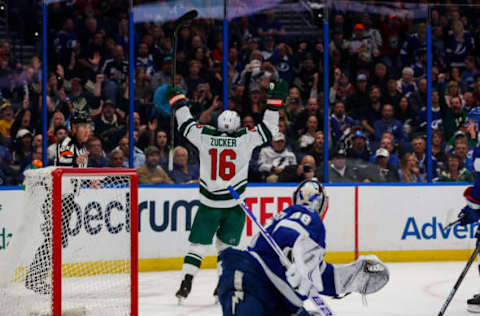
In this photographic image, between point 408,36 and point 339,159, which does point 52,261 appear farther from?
point 408,36

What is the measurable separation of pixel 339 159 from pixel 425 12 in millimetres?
1750

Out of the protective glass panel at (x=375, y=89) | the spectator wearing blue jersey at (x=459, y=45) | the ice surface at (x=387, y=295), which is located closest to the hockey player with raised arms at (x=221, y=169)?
the ice surface at (x=387, y=295)

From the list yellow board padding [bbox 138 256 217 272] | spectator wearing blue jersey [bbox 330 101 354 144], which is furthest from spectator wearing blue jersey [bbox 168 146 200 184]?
spectator wearing blue jersey [bbox 330 101 354 144]

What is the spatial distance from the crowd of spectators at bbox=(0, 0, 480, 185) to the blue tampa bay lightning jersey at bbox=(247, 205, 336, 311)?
13.6ft

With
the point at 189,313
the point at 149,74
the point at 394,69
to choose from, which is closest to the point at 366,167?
the point at 394,69

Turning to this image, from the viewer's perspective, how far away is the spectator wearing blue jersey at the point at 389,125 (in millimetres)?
8120

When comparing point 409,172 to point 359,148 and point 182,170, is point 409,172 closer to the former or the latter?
point 359,148

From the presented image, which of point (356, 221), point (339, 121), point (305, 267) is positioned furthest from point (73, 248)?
point (339, 121)

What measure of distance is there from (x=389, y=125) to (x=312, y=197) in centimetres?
502

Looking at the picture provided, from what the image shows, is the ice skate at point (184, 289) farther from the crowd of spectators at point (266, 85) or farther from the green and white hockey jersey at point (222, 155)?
the crowd of spectators at point (266, 85)

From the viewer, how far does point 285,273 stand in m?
3.09

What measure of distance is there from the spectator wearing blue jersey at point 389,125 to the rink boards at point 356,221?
2.05 feet

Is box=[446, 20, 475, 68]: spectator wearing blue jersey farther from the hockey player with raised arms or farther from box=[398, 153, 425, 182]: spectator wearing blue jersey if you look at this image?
the hockey player with raised arms

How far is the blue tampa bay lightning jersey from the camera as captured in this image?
10.2 feet
